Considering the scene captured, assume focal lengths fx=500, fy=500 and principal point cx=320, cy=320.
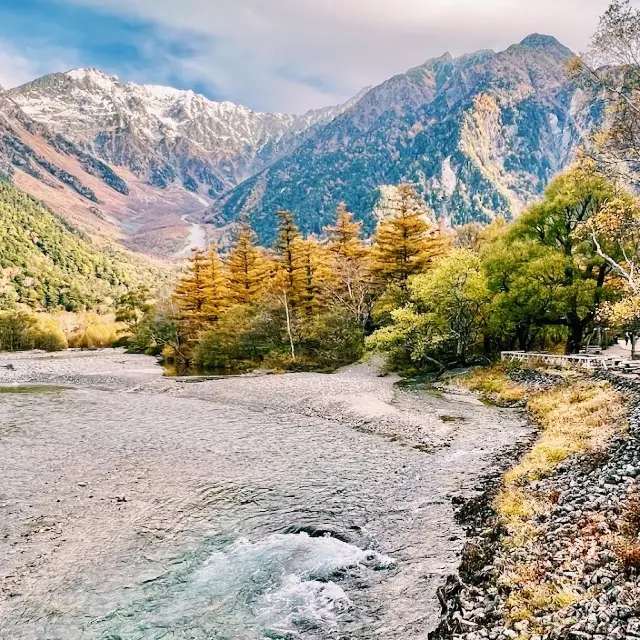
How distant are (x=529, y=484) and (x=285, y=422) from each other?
54.7 feet

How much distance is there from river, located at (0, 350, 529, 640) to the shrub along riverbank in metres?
1.07

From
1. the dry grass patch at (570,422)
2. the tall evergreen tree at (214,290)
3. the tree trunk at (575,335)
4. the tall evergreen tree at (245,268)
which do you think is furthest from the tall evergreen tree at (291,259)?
the dry grass patch at (570,422)

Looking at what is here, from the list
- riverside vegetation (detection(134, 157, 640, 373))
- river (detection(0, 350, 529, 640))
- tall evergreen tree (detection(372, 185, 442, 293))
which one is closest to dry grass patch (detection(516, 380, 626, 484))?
river (detection(0, 350, 529, 640))

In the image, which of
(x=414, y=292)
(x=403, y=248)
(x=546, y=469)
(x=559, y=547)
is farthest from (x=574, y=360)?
(x=559, y=547)

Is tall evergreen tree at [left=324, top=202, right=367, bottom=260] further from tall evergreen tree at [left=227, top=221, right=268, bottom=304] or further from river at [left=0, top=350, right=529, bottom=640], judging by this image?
river at [left=0, top=350, right=529, bottom=640]

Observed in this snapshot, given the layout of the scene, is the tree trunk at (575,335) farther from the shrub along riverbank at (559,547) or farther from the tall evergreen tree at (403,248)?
the shrub along riverbank at (559,547)

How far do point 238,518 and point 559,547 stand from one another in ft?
31.1

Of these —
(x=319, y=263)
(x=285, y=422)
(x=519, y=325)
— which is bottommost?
(x=285, y=422)

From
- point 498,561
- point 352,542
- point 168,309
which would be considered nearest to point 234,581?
point 352,542

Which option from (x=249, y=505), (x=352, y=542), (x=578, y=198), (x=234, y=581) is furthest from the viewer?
(x=578, y=198)

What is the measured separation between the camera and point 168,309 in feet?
248

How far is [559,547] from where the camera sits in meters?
11.2

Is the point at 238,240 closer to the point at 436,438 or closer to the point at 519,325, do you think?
the point at 519,325

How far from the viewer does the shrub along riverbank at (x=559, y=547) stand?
8617 millimetres
